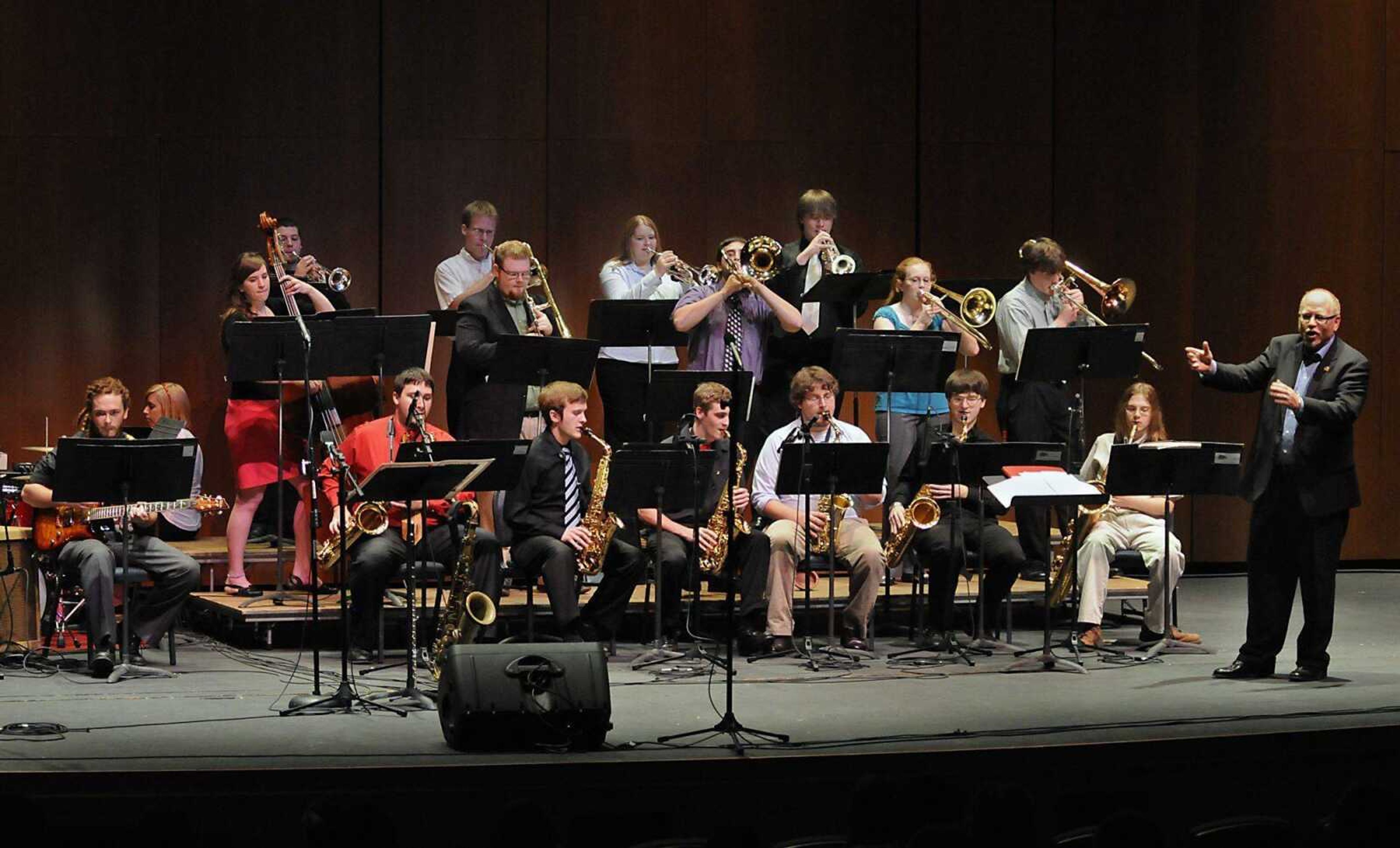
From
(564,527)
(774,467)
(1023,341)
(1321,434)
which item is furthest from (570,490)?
(1321,434)

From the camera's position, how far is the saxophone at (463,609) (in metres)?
7.69

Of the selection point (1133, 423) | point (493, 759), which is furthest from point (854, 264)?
point (493, 759)

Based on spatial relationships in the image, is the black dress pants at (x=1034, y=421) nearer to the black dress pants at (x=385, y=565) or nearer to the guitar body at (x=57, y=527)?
the black dress pants at (x=385, y=565)

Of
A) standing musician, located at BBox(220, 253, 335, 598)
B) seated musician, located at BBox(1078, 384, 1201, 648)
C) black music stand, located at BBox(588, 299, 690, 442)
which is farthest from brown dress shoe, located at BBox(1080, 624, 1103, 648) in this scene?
standing musician, located at BBox(220, 253, 335, 598)

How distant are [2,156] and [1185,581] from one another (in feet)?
23.9

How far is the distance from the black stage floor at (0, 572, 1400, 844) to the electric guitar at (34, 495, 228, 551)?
613 millimetres

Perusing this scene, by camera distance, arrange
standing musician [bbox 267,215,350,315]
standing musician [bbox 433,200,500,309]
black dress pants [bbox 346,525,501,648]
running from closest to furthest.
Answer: black dress pants [bbox 346,525,501,648], standing musician [bbox 267,215,350,315], standing musician [bbox 433,200,500,309]

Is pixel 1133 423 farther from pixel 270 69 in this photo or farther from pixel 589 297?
pixel 270 69

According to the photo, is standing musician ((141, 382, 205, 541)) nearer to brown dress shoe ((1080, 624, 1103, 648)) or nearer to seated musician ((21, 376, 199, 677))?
seated musician ((21, 376, 199, 677))

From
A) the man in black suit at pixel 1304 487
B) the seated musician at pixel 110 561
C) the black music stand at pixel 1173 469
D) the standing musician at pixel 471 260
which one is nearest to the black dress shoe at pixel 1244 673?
the man in black suit at pixel 1304 487

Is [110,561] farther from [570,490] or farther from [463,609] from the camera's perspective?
[570,490]

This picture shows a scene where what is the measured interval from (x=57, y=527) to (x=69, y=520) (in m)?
0.06

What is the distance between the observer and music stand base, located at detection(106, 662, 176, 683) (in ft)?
25.1

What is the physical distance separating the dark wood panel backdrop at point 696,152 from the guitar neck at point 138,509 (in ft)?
8.44
